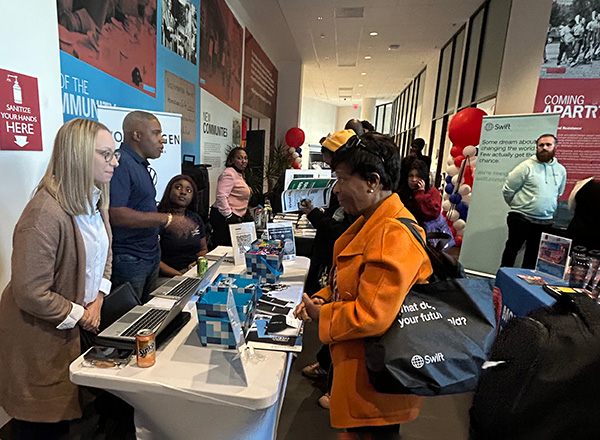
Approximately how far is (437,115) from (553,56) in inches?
151

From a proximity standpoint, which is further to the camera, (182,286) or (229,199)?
(229,199)

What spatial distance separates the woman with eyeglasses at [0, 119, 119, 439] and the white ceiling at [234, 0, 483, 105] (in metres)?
5.03

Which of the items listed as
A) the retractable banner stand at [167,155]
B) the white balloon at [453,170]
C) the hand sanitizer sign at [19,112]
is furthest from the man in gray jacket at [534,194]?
the hand sanitizer sign at [19,112]

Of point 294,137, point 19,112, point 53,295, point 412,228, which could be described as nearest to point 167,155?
point 19,112

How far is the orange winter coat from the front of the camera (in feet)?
3.12

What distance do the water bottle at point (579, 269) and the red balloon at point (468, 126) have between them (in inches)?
141

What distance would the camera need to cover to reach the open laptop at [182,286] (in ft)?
4.90

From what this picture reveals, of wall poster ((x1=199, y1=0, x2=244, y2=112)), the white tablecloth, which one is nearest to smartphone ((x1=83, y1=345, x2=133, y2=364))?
the white tablecloth

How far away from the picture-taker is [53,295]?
1.15 meters

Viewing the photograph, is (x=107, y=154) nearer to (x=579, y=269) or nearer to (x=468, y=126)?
(x=579, y=269)

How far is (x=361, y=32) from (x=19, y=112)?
20.3 ft

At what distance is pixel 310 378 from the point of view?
2.25m

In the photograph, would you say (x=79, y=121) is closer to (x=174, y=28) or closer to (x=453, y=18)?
(x=174, y=28)

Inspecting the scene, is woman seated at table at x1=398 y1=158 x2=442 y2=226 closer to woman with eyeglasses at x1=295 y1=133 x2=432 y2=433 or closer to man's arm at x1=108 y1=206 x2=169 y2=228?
woman with eyeglasses at x1=295 y1=133 x2=432 y2=433
